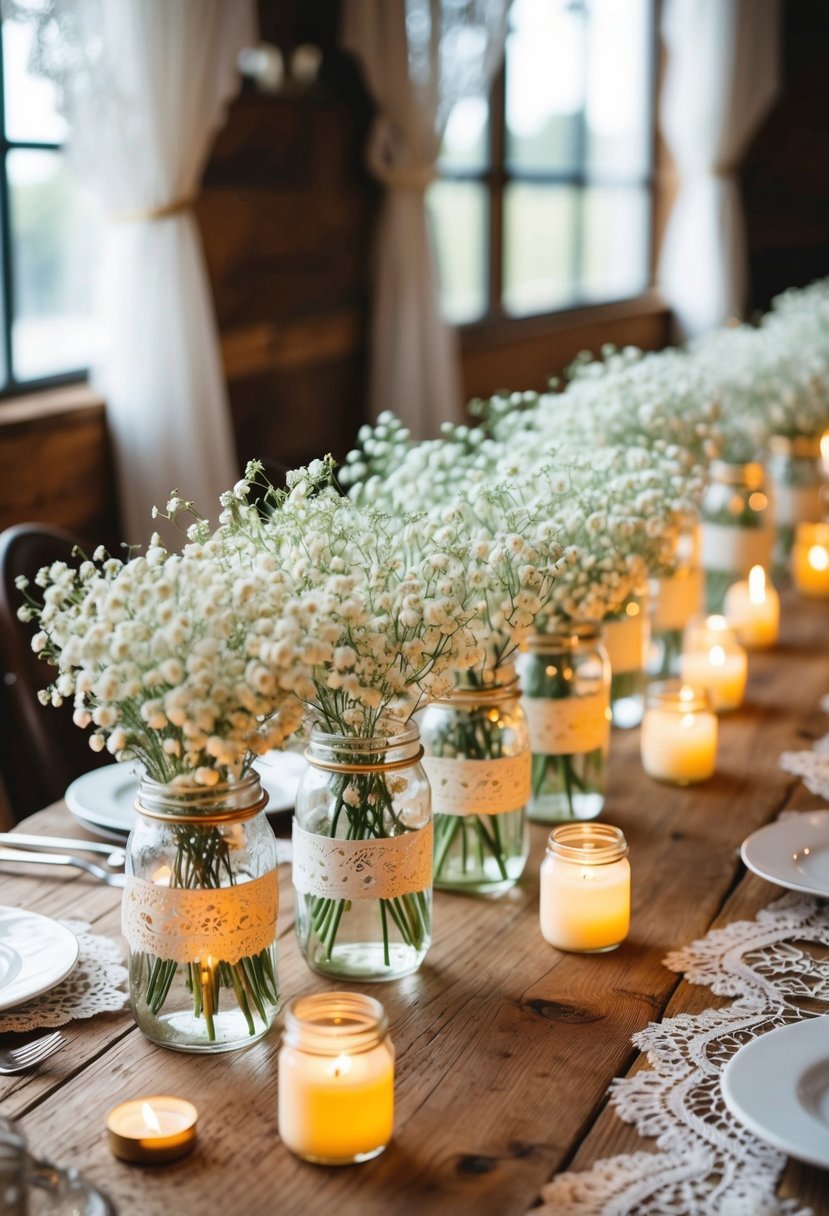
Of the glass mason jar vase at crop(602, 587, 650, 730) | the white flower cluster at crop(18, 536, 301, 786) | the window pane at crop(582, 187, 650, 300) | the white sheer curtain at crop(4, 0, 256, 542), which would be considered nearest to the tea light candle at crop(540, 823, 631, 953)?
the white flower cluster at crop(18, 536, 301, 786)

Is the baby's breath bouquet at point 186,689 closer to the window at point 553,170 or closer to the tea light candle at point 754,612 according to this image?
the tea light candle at point 754,612

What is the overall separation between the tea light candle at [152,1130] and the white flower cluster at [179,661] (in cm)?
23

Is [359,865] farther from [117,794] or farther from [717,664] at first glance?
[717,664]

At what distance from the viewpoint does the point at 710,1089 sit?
1.10 metres

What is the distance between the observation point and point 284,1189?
0.97 m

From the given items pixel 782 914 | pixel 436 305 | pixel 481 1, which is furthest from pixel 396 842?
pixel 481 1

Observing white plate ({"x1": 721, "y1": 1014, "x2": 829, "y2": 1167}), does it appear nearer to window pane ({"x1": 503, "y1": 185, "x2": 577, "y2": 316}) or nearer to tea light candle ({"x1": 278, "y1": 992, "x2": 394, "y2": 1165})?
tea light candle ({"x1": 278, "y1": 992, "x2": 394, "y2": 1165})

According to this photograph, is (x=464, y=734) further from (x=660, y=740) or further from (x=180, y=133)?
(x=180, y=133)

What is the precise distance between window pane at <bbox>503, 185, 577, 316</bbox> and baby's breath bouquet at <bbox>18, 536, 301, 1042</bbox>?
16.3 feet

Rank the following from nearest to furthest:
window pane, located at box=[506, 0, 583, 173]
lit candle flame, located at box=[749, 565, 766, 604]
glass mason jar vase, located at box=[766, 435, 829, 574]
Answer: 1. lit candle flame, located at box=[749, 565, 766, 604]
2. glass mason jar vase, located at box=[766, 435, 829, 574]
3. window pane, located at box=[506, 0, 583, 173]

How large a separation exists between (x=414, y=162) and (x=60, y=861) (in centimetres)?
350

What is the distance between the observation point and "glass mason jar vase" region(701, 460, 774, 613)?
257 centimetres

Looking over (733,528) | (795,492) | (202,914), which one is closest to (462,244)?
(795,492)

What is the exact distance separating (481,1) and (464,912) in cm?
402
